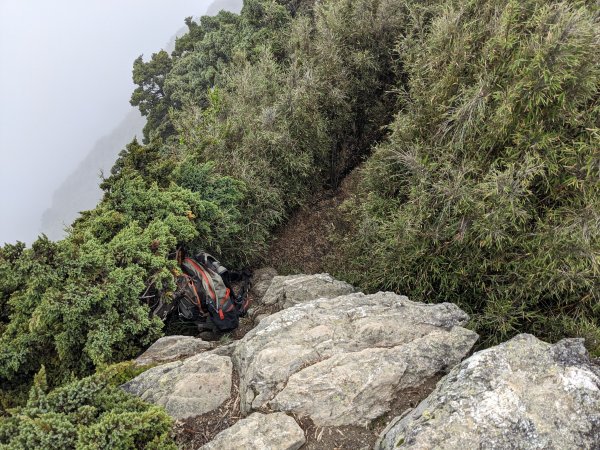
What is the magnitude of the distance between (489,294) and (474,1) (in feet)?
21.6

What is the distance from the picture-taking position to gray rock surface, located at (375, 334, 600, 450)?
3.79 metres

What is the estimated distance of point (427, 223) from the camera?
786 centimetres

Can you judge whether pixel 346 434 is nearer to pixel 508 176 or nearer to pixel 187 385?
pixel 187 385

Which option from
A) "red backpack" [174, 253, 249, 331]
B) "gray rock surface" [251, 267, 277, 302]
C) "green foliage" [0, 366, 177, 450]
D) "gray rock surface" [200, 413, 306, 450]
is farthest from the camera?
"gray rock surface" [251, 267, 277, 302]

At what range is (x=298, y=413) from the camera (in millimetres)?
4738

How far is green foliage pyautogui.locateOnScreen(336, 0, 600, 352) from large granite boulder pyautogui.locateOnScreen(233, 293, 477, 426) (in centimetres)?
177

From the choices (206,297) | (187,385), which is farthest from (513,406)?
(206,297)

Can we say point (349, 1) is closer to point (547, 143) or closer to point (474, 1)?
point (474, 1)

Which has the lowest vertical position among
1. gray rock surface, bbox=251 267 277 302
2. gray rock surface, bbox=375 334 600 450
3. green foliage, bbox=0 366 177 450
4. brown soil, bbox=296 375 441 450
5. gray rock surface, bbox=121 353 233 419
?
gray rock surface, bbox=375 334 600 450

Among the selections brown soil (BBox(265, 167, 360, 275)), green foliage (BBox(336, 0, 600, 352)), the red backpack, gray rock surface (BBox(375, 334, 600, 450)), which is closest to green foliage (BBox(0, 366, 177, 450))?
gray rock surface (BBox(375, 334, 600, 450))

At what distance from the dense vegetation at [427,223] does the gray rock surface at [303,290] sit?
4.32 ft

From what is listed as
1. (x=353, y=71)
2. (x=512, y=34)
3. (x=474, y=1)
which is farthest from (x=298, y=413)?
(x=353, y=71)

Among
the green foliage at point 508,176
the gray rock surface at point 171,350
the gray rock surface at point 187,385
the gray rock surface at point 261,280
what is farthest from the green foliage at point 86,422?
the green foliage at point 508,176

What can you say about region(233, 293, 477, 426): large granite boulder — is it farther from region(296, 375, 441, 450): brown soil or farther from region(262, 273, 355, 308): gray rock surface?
region(262, 273, 355, 308): gray rock surface
